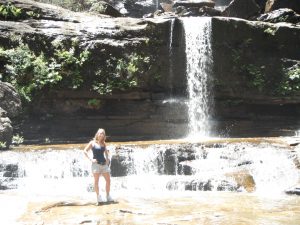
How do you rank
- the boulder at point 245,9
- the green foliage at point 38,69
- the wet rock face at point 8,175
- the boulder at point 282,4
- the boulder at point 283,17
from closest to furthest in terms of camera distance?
the wet rock face at point 8,175, the green foliage at point 38,69, the boulder at point 283,17, the boulder at point 282,4, the boulder at point 245,9

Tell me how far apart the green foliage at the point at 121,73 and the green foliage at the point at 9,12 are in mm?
4280

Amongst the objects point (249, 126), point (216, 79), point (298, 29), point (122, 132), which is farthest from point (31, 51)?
point (298, 29)

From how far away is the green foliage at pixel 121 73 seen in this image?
1645 centimetres

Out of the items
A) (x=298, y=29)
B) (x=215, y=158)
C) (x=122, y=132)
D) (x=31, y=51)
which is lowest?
(x=215, y=158)

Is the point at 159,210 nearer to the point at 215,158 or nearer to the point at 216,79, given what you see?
the point at 215,158

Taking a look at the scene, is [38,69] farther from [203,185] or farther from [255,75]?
[255,75]

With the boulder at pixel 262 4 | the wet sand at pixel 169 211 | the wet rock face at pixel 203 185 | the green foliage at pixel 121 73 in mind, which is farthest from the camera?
the boulder at pixel 262 4

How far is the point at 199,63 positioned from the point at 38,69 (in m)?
6.91

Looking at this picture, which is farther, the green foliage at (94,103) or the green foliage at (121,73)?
the green foliage at (121,73)

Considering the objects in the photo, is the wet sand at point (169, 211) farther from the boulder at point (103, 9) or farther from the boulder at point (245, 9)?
the boulder at point (245, 9)

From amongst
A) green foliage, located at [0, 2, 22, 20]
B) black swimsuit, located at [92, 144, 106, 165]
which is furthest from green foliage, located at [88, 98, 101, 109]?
black swimsuit, located at [92, 144, 106, 165]

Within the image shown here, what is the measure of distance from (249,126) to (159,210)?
1080 centimetres

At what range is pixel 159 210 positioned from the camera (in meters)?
7.16

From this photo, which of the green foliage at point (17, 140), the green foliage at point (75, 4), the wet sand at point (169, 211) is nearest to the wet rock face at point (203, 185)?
the wet sand at point (169, 211)
